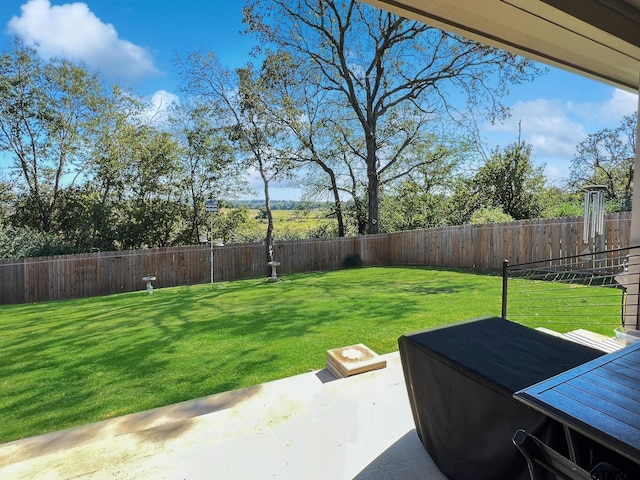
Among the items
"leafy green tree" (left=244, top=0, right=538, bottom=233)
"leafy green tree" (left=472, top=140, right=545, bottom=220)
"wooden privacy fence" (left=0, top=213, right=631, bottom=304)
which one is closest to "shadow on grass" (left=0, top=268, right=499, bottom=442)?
"wooden privacy fence" (left=0, top=213, right=631, bottom=304)

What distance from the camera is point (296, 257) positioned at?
1079cm

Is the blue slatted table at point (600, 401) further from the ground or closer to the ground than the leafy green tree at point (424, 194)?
closer to the ground

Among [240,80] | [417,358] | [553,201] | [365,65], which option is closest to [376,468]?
[417,358]

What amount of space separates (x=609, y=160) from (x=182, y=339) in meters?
14.8

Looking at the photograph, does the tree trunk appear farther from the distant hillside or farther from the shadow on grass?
the shadow on grass

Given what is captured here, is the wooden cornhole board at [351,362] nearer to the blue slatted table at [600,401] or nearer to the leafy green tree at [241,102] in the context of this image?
the blue slatted table at [600,401]

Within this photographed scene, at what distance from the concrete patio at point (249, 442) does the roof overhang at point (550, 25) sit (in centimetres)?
204

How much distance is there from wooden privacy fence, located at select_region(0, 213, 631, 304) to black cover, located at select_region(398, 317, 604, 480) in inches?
248

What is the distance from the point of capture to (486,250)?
8438mm

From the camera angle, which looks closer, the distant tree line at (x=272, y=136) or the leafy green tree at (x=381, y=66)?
the distant tree line at (x=272, y=136)

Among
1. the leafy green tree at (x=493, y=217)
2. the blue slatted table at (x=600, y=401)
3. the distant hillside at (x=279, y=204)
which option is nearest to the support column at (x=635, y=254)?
the blue slatted table at (x=600, y=401)

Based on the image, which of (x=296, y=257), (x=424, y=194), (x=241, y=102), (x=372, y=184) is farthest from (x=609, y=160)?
(x=241, y=102)

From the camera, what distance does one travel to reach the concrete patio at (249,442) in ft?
5.12

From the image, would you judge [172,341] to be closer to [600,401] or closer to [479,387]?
[479,387]
